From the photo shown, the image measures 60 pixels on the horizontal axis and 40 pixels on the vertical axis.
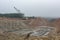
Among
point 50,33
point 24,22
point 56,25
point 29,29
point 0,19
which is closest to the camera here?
point 56,25

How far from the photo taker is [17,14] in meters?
3.79

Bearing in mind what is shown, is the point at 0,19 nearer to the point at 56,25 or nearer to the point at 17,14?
the point at 17,14

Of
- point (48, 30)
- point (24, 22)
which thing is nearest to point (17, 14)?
point (24, 22)

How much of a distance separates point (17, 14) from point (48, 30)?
33.8 inches

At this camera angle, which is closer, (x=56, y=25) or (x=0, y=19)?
(x=56, y=25)

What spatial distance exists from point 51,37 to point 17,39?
880 mm

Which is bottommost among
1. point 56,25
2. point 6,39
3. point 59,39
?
point 6,39

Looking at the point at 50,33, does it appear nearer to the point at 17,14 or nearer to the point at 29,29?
the point at 29,29

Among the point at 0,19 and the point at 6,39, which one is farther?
the point at 0,19

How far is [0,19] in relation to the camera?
436cm

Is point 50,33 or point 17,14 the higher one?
point 17,14

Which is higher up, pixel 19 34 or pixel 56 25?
pixel 56 25

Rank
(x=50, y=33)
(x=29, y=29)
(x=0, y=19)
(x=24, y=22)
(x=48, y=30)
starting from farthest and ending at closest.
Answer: (x=0, y=19) < (x=24, y=22) < (x=29, y=29) < (x=48, y=30) < (x=50, y=33)

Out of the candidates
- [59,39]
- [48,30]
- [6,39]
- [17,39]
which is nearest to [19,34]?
[17,39]
